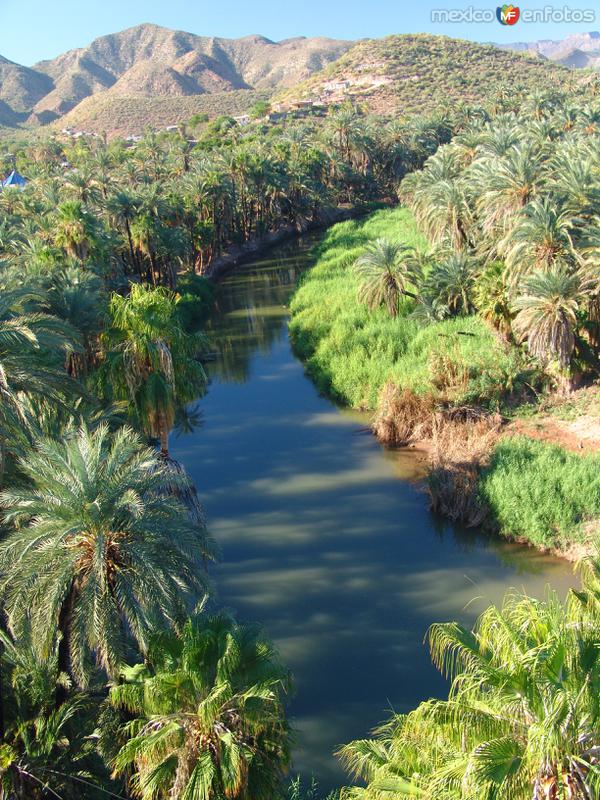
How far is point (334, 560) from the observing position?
1792cm

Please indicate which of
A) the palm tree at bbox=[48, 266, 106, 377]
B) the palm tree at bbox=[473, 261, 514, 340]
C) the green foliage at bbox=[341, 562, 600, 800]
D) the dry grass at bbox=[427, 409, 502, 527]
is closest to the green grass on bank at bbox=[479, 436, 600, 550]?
the dry grass at bbox=[427, 409, 502, 527]

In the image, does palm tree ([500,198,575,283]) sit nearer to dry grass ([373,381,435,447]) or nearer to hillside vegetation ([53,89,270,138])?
dry grass ([373,381,435,447])

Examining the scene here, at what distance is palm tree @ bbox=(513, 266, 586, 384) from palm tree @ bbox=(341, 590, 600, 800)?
16.8 m

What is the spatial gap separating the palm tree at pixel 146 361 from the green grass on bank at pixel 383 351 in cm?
999

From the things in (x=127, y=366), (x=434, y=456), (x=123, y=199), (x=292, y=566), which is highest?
(x=123, y=199)

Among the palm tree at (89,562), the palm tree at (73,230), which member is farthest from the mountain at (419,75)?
the palm tree at (89,562)

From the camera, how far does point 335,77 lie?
14912cm

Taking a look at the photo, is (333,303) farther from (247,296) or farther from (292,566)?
(292,566)

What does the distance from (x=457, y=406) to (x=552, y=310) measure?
464 cm

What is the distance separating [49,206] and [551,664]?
1810 inches

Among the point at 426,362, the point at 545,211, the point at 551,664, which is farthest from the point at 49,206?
the point at 551,664

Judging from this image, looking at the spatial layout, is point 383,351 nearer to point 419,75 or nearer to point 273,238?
point 273,238

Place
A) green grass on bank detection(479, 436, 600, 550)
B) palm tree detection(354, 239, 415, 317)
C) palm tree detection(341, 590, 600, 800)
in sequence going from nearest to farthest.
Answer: palm tree detection(341, 590, 600, 800), green grass on bank detection(479, 436, 600, 550), palm tree detection(354, 239, 415, 317)

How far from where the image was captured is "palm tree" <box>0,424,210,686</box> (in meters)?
9.96
